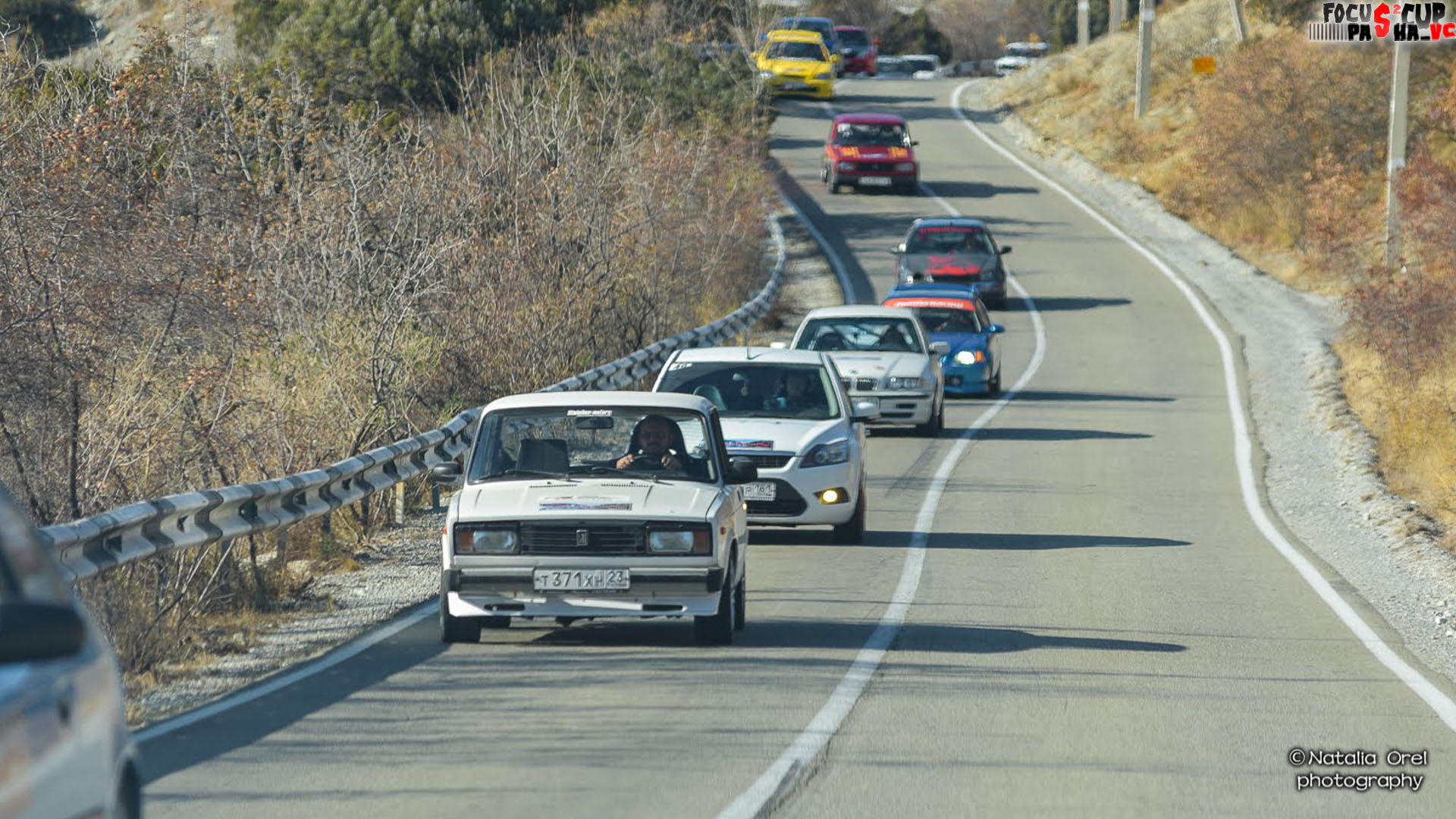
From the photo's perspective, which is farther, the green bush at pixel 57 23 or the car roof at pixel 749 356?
the green bush at pixel 57 23

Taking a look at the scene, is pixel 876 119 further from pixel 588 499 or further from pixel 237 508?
pixel 588 499

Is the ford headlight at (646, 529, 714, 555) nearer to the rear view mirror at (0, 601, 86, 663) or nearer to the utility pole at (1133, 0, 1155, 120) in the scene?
the rear view mirror at (0, 601, 86, 663)

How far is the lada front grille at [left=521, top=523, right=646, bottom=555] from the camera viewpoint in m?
11.1

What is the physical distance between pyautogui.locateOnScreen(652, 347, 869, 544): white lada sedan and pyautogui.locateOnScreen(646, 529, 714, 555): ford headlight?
12.8ft

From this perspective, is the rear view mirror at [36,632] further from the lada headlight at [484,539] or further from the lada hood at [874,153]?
the lada hood at [874,153]

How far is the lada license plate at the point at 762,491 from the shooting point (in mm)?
16125

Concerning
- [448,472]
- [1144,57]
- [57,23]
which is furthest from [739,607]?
[1144,57]

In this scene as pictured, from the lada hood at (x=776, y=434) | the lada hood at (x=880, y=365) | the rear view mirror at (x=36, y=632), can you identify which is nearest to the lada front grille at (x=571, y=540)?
the lada hood at (x=776, y=434)

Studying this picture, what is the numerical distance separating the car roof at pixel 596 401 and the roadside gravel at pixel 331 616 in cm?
153

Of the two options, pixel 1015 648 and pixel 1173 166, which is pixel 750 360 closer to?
pixel 1015 648

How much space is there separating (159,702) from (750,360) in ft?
27.8

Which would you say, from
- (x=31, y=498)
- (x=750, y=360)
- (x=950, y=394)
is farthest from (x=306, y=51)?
(x=31, y=498)

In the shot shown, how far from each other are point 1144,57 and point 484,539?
54318 mm

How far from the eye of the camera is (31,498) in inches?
494
